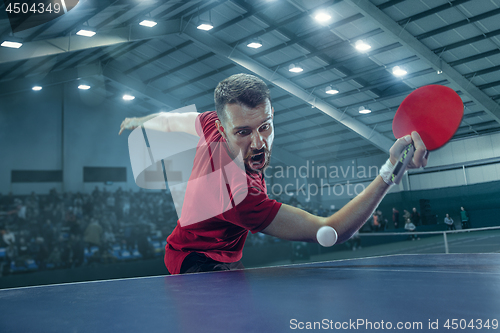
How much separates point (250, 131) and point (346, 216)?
608 mm

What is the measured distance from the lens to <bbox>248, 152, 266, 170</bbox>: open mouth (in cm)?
185

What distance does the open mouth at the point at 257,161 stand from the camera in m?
1.85

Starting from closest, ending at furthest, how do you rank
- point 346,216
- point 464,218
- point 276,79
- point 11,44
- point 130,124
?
point 346,216 < point 130,124 < point 11,44 < point 276,79 < point 464,218

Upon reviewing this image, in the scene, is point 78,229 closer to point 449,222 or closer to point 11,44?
point 11,44

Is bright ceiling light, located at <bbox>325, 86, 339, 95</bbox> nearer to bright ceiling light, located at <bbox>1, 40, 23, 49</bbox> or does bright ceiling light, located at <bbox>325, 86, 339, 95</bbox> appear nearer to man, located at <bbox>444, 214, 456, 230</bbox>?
man, located at <bbox>444, 214, 456, 230</bbox>

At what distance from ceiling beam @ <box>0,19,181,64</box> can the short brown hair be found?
9448 mm

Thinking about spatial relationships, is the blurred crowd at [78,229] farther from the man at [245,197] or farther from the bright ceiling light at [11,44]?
the man at [245,197]

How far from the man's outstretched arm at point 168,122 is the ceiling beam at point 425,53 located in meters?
8.14

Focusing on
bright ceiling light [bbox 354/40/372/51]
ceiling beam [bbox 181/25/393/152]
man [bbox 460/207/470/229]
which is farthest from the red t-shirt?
man [bbox 460/207/470/229]

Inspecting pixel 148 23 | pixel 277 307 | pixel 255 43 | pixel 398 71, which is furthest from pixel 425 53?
pixel 277 307

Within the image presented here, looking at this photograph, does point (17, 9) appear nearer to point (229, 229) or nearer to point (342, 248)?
point (229, 229)

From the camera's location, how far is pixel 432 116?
1.68 meters

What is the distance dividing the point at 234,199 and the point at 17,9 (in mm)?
8596

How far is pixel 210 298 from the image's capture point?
1.15 metres
